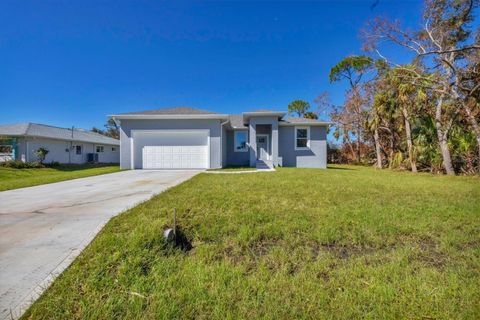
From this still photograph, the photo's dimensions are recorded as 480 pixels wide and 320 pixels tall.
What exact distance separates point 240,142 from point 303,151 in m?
4.78

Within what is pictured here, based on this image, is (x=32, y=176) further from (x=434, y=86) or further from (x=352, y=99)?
(x=352, y=99)

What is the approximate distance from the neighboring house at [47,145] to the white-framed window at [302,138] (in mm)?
21032

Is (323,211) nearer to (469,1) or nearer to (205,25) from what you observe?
(205,25)

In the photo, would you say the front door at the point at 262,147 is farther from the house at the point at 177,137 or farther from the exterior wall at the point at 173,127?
the exterior wall at the point at 173,127

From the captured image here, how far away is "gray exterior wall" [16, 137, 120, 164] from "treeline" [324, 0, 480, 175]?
25447mm

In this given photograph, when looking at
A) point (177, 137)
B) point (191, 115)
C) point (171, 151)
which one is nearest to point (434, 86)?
Result: point (191, 115)

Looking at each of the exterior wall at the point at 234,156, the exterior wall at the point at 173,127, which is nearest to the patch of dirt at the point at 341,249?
the exterior wall at the point at 173,127

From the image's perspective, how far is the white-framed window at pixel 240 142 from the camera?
15.9 m

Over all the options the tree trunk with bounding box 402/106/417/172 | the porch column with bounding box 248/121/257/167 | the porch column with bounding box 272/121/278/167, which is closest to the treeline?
the tree trunk with bounding box 402/106/417/172

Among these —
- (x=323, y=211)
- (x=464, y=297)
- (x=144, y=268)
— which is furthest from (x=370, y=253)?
(x=144, y=268)

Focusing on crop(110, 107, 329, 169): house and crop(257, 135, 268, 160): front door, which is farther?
crop(257, 135, 268, 160): front door

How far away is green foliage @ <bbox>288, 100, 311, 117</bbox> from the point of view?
30297 millimetres

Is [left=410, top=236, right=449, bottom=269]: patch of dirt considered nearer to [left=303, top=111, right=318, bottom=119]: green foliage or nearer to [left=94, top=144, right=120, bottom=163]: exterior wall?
[left=303, top=111, right=318, bottom=119]: green foliage

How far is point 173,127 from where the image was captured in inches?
520
